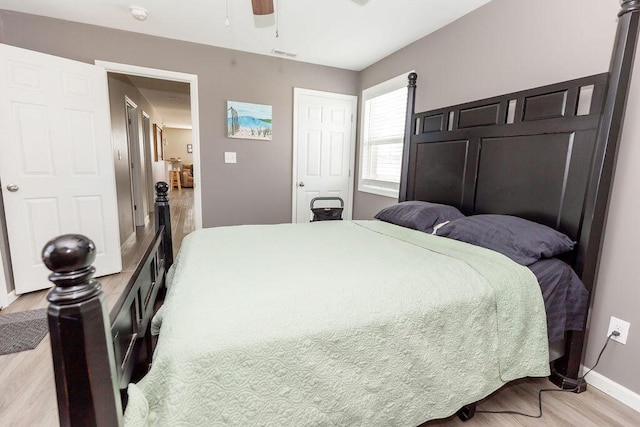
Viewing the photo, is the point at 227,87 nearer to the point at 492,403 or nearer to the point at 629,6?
the point at 629,6

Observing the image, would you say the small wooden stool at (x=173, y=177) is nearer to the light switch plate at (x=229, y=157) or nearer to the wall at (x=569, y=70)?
the light switch plate at (x=229, y=157)

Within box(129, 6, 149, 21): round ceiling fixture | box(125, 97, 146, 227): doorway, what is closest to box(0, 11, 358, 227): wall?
box(129, 6, 149, 21): round ceiling fixture

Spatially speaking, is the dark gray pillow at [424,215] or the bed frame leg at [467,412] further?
the dark gray pillow at [424,215]

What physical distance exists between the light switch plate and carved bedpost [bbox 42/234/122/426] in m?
3.01

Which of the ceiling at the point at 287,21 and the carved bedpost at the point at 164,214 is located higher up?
the ceiling at the point at 287,21

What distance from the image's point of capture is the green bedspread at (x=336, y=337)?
85 cm

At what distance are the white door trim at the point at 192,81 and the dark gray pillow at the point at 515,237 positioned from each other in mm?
2739

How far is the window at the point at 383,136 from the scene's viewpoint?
3314mm

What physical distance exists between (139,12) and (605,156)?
343 cm

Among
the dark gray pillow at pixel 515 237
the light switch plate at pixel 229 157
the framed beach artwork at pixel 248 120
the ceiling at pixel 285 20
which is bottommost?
the dark gray pillow at pixel 515 237

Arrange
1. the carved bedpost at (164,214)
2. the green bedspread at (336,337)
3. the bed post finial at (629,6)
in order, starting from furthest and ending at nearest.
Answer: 1. the carved bedpost at (164,214)
2. the bed post finial at (629,6)
3. the green bedspread at (336,337)

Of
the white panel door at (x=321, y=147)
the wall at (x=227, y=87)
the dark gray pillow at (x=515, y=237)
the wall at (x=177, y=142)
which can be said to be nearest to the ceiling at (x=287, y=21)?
the wall at (x=227, y=87)

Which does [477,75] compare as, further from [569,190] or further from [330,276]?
[330,276]

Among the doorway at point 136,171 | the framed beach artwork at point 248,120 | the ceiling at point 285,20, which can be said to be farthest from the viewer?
the doorway at point 136,171
